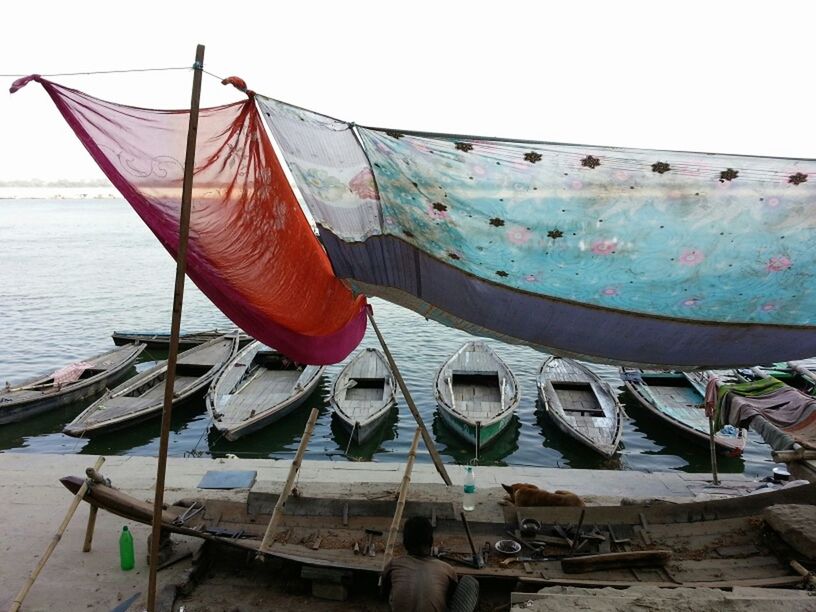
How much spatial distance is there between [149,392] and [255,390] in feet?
9.22

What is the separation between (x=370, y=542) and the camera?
622 cm

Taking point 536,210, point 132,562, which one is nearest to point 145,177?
point 536,210

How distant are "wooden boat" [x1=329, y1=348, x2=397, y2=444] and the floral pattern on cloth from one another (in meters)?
8.21

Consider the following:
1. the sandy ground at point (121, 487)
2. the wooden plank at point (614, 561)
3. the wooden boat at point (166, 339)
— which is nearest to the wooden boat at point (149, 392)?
the wooden boat at point (166, 339)

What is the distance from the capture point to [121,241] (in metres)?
64.9

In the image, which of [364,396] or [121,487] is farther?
[364,396]

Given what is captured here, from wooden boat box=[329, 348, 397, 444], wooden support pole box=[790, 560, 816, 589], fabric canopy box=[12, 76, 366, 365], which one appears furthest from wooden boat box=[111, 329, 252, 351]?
wooden support pole box=[790, 560, 816, 589]

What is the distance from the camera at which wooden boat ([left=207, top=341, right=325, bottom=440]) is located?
40.5 feet

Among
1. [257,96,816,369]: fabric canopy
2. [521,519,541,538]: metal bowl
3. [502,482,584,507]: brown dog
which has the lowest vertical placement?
[521,519,541,538]: metal bowl

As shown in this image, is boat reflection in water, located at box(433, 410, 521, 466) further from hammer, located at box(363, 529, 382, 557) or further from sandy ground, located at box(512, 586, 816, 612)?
sandy ground, located at box(512, 586, 816, 612)

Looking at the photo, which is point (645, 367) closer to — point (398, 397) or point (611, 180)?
point (611, 180)

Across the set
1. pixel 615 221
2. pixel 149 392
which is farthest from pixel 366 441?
pixel 615 221

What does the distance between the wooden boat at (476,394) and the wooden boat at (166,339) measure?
8487 millimetres

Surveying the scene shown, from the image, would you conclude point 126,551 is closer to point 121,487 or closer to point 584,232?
point 121,487
